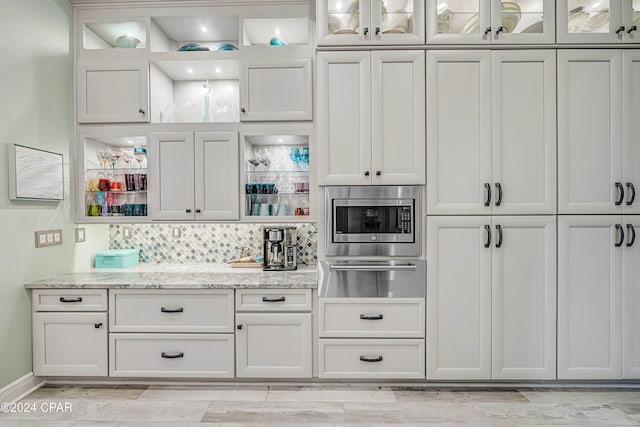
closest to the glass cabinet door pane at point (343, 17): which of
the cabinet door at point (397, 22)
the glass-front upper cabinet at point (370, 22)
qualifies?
the glass-front upper cabinet at point (370, 22)

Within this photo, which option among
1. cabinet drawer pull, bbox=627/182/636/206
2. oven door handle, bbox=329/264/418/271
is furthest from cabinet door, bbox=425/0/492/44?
oven door handle, bbox=329/264/418/271

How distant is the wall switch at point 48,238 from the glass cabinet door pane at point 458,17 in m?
3.07

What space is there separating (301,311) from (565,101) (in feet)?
7.41

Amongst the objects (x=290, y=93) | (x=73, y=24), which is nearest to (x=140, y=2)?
(x=73, y=24)

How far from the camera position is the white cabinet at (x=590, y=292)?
95.3 inches

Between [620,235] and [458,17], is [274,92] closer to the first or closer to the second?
[458,17]

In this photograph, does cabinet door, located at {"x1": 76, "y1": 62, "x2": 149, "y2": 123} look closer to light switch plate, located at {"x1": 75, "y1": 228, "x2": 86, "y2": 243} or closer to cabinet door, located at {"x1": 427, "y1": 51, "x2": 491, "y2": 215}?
light switch plate, located at {"x1": 75, "y1": 228, "x2": 86, "y2": 243}

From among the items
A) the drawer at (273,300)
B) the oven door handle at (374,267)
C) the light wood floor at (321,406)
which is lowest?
the light wood floor at (321,406)

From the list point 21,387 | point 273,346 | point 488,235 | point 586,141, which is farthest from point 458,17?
point 21,387

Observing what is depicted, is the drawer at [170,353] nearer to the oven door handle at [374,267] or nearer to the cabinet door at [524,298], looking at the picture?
the oven door handle at [374,267]

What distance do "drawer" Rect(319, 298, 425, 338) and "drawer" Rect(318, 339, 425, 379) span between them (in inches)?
2.1

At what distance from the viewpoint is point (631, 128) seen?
2.40 metres

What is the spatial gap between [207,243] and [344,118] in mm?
1646

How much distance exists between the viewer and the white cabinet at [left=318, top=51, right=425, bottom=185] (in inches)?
95.7
